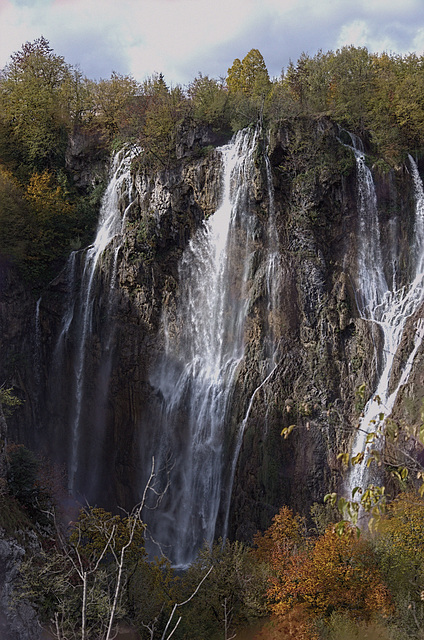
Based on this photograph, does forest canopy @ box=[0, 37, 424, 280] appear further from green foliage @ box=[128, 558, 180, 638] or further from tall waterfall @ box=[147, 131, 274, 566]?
green foliage @ box=[128, 558, 180, 638]

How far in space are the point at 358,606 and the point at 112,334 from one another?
1640 centimetres

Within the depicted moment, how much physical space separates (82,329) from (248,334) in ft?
27.5

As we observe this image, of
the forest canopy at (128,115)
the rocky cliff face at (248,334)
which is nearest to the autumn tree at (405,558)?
the rocky cliff face at (248,334)

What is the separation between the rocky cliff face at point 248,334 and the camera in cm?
2278

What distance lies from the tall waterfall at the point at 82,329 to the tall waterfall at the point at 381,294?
36.4 feet

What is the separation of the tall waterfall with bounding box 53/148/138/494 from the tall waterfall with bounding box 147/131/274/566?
3.13 meters

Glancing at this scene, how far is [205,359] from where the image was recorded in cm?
2536

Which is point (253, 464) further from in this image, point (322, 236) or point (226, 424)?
point (322, 236)

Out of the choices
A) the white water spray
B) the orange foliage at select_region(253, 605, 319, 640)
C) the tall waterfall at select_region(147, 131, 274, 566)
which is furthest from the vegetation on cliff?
the tall waterfall at select_region(147, 131, 274, 566)

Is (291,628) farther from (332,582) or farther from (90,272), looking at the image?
(90,272)

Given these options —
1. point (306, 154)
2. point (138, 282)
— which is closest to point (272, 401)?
point (138, 282)

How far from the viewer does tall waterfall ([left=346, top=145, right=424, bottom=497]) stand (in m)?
21.0

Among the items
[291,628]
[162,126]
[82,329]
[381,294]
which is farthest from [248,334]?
[291,628]

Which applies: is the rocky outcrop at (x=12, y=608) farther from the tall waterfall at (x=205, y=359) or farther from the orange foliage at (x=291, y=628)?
the tall waterfall at (x=205, y=359)
